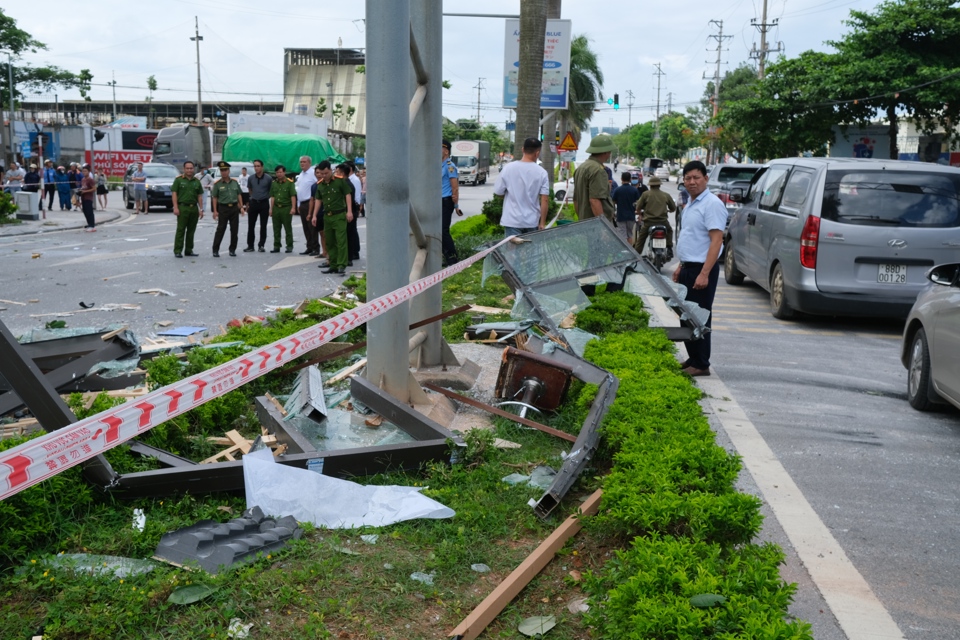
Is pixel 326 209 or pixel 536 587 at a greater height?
pixel 326 209

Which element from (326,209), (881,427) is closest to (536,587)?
(881,427)

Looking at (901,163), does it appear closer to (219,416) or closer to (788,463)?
(788,463)

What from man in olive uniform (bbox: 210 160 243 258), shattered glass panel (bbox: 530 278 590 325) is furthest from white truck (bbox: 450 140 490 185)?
shattered glass panel (bbox: 530 278 590 325)

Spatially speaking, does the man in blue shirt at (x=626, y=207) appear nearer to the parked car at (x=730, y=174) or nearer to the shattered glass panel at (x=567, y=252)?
the parked car at (x=730, y=174)

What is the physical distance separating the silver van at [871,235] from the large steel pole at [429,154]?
219 inches

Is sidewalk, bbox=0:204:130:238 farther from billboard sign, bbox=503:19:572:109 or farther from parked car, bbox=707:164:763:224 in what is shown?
parked car, bbox=707:164:763:224

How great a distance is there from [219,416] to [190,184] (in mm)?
12098

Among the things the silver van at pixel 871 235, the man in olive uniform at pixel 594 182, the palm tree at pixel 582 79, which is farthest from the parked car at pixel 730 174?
the palm tree at pixel 582 79

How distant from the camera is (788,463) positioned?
5.94 metres

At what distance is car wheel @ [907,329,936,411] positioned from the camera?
7168 millimetres

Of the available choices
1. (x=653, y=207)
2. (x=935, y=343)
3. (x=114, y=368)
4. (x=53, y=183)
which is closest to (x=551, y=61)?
(x=653, y=207)

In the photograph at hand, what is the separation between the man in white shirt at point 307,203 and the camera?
1750cm

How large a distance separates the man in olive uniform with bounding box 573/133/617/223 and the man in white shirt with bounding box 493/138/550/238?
1.53m

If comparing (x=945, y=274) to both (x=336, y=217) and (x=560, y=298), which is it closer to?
(x=560, y=298)
